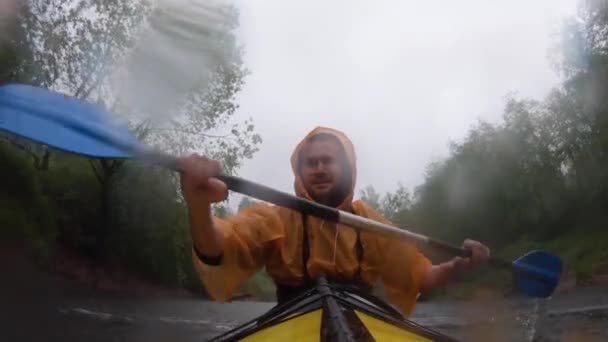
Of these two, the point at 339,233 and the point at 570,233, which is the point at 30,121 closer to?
the point at 339,233

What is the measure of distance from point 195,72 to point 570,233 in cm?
1385

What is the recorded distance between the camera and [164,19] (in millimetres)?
13789

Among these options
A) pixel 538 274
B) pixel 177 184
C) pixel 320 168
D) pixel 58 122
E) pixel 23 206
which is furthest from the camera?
pixel 177 184

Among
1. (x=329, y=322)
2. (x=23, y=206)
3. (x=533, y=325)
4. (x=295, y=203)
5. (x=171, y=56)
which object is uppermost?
(x=171, y=56)

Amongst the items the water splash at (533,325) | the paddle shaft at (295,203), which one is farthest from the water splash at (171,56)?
the paddle shaft at (295,203)

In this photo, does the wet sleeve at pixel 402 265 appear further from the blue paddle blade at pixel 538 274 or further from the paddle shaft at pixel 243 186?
the blue paddle blade at pixel 538 274

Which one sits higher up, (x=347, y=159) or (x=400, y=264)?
(x=347, y=159)

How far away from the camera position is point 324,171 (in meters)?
2.23

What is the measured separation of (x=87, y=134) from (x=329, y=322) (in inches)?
38.2

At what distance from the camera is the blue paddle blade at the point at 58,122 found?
185cm

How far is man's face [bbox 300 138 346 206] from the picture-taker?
2234mm

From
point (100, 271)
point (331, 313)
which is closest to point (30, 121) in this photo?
point (331, 313)

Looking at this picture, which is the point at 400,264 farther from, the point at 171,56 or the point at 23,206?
the point at 23,206

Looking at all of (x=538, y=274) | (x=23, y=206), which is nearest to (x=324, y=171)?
(x=538, y=274)
